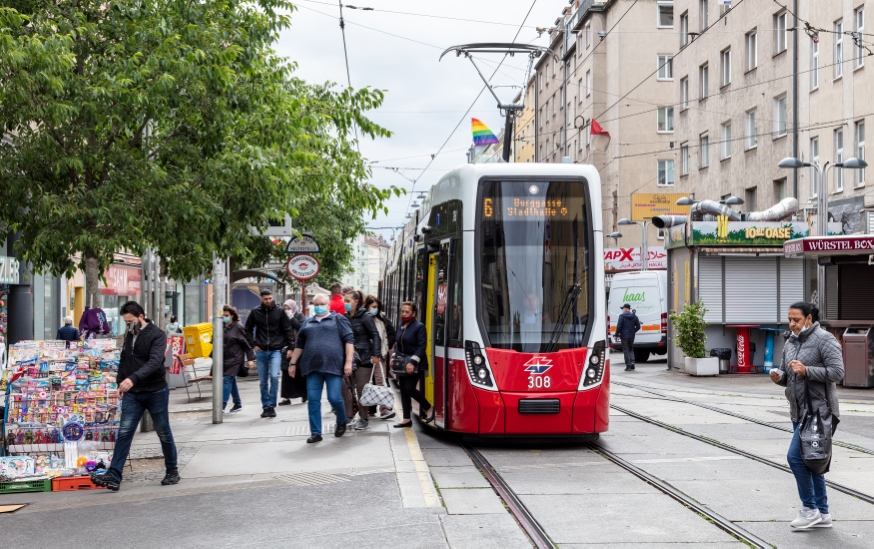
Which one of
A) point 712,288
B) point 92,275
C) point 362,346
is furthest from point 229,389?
point 712,288

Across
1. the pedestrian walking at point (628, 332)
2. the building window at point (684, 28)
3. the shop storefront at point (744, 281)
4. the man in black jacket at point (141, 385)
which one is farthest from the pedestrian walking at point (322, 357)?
the building window at point (684, 28)

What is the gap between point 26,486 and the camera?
984 centimetres

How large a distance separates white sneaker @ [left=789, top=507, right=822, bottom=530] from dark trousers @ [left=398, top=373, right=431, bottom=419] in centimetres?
638

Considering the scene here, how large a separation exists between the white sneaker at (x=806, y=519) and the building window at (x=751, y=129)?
102 ft

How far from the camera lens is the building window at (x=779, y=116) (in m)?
35.2

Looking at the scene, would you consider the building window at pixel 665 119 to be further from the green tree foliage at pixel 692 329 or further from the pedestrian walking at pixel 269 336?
the pedestrian walking at pixel 269 336

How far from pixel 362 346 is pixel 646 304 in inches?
718

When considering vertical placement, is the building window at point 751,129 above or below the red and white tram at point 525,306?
above

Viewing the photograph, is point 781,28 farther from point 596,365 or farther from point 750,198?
point 596,365

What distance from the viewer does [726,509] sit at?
A: 845cm

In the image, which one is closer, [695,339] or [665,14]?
[695,339]

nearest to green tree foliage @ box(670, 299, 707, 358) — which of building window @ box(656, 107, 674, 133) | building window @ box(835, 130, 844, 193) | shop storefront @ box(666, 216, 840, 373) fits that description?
shop storefront @ box(666, 216, 840, 373)

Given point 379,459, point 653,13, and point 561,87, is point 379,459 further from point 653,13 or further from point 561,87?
point 561,87

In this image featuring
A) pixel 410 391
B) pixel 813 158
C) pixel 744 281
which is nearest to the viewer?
pixel 410 391
